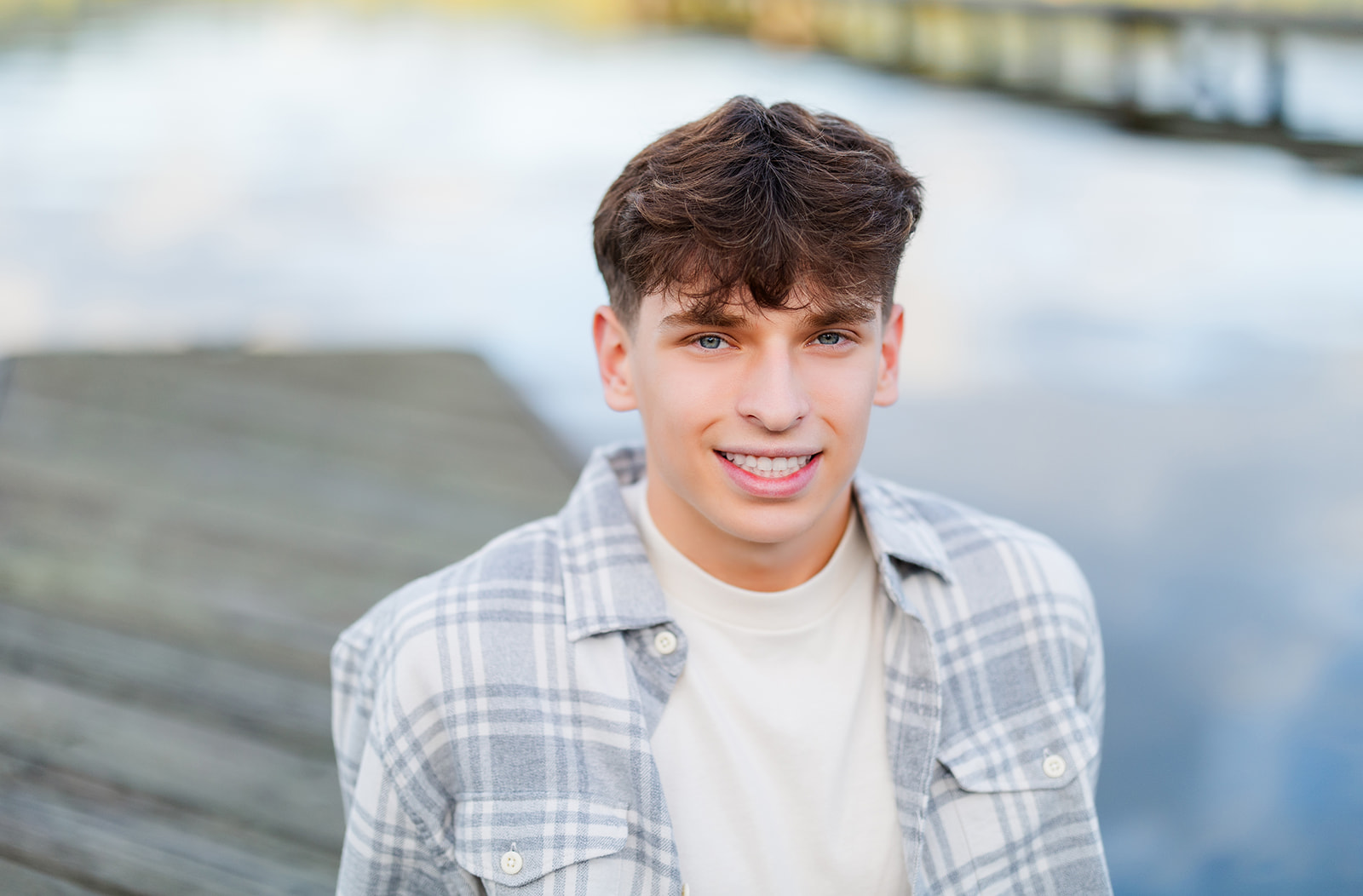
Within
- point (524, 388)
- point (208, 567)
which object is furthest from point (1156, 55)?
point (208, 567)

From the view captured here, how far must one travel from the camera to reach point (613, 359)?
1.45 meters

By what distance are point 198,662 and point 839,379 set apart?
1.64 meters

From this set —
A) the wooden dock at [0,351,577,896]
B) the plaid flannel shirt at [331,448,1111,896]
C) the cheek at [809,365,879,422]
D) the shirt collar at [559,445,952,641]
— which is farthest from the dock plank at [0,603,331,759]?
the cheek at [809,365,879,422]

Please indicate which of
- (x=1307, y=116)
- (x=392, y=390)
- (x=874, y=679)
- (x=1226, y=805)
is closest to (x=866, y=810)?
(x=874, y=679)

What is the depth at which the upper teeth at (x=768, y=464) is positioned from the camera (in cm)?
127

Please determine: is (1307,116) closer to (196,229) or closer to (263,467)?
(196,229)

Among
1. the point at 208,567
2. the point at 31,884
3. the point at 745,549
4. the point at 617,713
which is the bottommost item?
the point at 31,884

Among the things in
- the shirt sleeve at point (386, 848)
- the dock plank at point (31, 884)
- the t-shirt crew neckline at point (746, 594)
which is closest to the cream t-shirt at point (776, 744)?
the t-shirt crew neckline at point (746, 594)

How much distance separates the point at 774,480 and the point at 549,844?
15.9 inches

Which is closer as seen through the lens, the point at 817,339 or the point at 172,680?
the point at 817,339

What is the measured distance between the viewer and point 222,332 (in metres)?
4.71

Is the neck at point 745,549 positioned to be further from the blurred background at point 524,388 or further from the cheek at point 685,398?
the blurred background at point 524,388

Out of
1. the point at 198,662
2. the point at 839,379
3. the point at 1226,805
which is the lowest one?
the point at 1226,805

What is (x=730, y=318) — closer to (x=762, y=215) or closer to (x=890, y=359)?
(x=762, y=215)
